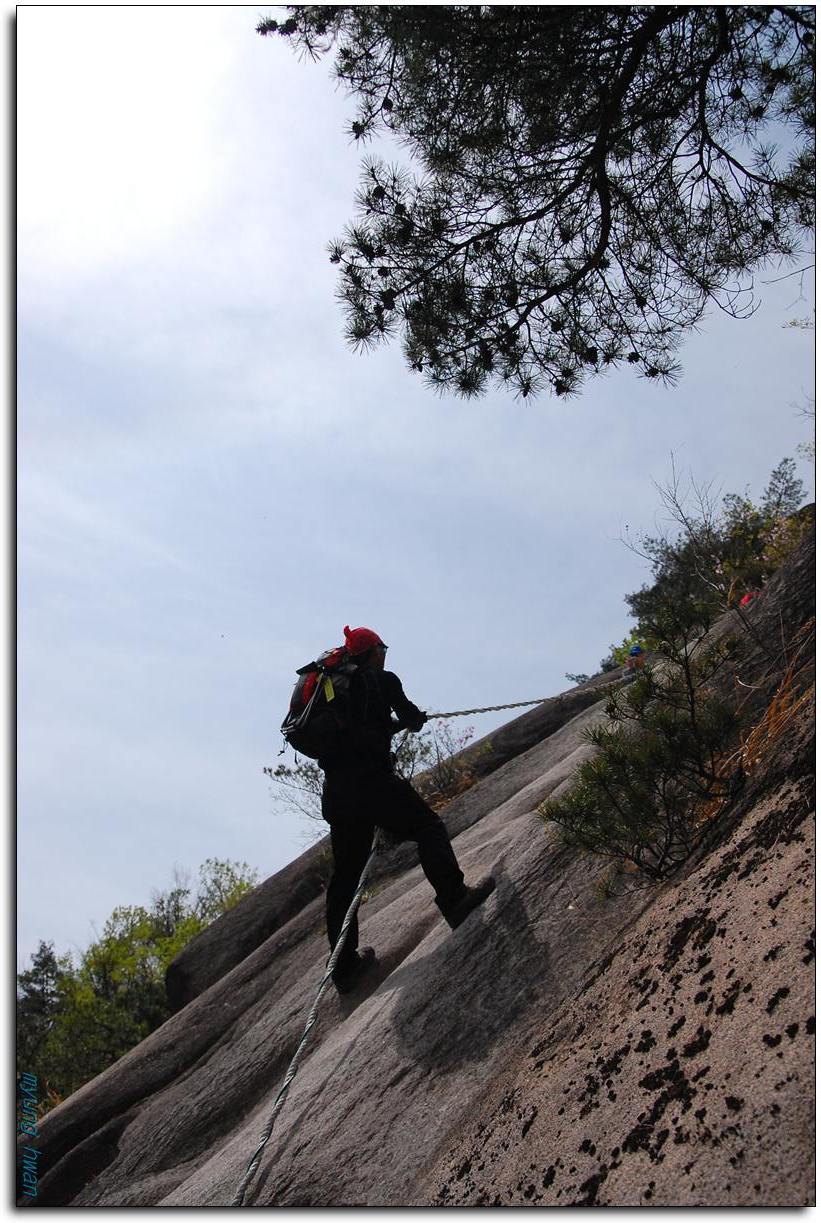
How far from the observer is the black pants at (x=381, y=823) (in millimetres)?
6012

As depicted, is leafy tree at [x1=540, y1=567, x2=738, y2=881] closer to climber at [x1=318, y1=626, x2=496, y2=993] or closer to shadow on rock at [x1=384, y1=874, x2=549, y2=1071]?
shadow on rock at [x1=384, y1=874, x2=549, y2=1071]

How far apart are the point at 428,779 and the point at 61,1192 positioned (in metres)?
5.94

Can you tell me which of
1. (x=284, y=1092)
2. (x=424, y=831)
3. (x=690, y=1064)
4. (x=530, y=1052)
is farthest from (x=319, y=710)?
(x=690, y=1064)

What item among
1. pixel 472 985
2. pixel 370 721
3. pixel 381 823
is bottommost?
pixel 472 985

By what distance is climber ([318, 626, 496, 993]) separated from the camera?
19.7 ft

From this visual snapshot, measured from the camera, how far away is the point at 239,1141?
217 inches

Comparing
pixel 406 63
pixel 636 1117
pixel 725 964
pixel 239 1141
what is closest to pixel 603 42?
pixel 406 63

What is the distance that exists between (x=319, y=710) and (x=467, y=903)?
1585mm

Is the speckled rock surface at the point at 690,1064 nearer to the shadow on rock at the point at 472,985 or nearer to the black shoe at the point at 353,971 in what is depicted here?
the shadow on rock at the point at 472,985

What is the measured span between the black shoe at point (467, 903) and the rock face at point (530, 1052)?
0.11 meters

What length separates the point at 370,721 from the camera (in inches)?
246

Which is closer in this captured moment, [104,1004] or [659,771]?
[659,771]

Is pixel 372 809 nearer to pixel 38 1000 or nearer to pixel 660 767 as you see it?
pixel 660 767

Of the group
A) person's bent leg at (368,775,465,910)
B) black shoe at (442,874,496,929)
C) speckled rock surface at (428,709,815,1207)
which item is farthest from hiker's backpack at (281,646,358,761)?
speckled rock surface at (428,709,815,1207)
